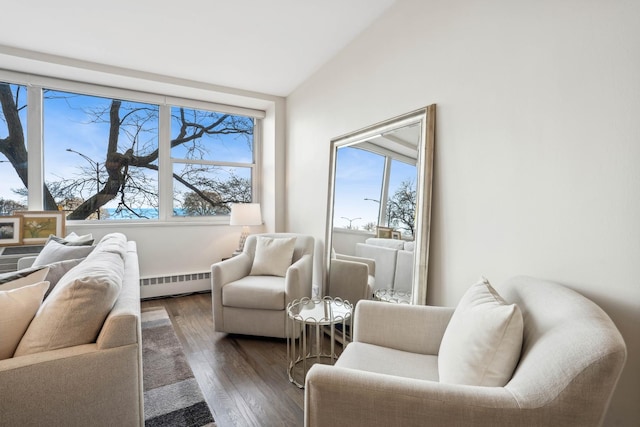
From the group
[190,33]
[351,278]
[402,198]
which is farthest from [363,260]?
[190,33]

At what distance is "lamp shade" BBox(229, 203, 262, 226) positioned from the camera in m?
3.52

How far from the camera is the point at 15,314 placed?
42.0 inches

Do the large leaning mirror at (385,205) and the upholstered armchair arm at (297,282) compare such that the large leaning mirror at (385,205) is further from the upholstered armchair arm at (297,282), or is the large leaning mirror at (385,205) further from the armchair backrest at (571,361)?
the armchair backrest at (571,361)

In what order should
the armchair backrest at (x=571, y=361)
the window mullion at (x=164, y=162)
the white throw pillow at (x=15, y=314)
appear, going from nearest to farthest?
the armchair backrest at (x=571, y=361)
the white throw pillow at (x=15, y=314)
the window mullion at (x=164, y=162)

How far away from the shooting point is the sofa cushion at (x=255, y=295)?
2383 millimetres

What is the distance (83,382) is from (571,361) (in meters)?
1.48

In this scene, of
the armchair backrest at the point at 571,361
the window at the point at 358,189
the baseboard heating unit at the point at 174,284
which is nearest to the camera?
the armchair backrest at the point at 571,361

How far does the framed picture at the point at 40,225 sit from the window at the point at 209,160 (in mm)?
1101

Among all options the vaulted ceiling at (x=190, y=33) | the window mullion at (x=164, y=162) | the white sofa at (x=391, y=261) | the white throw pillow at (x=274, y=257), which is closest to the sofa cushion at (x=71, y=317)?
the white sofa at (x=391, y=261)

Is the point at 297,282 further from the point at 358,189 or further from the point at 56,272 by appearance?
the point at 56,272

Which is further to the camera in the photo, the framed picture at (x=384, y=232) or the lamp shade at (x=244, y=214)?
the lamp shade at (x=244, y=214)

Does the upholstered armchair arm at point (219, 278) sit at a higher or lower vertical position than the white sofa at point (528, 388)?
lower

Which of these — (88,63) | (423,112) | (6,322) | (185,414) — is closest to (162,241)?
(88,63)

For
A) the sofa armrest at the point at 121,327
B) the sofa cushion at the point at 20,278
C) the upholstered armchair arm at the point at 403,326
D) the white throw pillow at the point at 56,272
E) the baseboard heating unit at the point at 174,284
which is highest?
the sofa cushion at the point at 20,278
